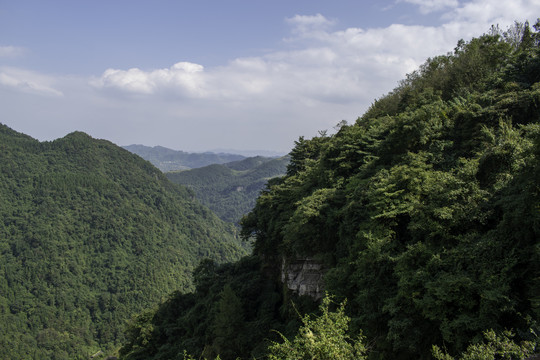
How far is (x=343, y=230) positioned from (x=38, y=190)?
15705 cm

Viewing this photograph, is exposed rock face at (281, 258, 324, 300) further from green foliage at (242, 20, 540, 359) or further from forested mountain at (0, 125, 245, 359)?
forested mountain at (0, 125, 245, 359)

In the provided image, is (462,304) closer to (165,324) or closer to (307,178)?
(307,178)

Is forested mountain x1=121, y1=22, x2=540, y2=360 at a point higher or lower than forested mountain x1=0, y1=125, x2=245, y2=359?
higher

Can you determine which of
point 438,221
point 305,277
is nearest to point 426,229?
point 438,221

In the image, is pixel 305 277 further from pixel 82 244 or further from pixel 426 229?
pixel 82 244

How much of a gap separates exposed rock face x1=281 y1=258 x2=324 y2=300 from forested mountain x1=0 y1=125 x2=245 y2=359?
87.2m

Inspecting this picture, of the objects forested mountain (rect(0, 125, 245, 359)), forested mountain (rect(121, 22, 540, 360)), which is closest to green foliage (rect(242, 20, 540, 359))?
forested mountain (rect(121, 22, 540, 360))

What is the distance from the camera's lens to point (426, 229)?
521 inches

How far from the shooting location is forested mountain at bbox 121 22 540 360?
33.8ft

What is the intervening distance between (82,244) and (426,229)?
136 metres

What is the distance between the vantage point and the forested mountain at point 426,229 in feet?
33.8

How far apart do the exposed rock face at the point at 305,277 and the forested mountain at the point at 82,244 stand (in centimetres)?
8718

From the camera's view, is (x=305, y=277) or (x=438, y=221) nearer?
(x=438, y=221)

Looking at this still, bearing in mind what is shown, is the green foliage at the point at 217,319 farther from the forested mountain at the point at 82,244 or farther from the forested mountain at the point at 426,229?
the forested mountain at the point at 82,244
